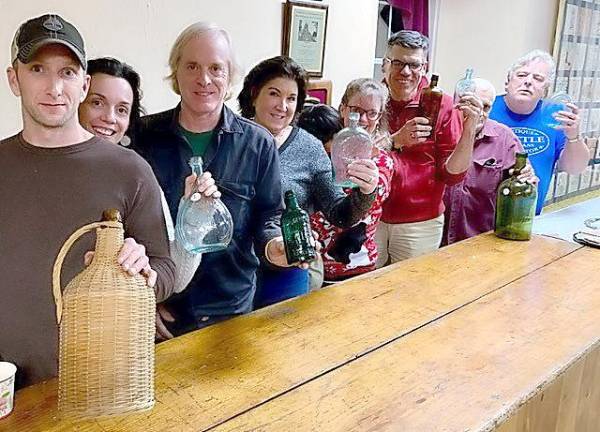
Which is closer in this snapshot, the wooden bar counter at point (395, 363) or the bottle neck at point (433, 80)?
the wooden bar counter at point (395, 363)

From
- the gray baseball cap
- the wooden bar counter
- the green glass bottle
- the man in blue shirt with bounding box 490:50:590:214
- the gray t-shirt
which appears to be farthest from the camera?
the man in blue shirt with bounding box 490:50:590:214

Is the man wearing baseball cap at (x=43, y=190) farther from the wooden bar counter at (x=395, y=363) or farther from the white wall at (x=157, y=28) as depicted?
the white wall at (x=157, y=28)

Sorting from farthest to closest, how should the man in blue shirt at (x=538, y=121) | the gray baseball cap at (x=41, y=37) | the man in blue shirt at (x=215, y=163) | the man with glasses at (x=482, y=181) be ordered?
1. the man in blue shirt at (x=538, y=121)
2. the man with glasses at (x=482, y=181)
3. the man in blue shirt at (x=215, y=163)
4. the gray baseball cap at (x=41, y=37)

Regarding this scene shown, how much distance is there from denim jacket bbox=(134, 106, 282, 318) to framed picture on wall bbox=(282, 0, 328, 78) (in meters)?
1.53

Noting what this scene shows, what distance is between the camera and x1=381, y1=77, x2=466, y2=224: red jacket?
2.31 meters

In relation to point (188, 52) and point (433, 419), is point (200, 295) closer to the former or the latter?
point (188, 52)

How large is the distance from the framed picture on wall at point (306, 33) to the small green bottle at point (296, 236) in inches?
70.0

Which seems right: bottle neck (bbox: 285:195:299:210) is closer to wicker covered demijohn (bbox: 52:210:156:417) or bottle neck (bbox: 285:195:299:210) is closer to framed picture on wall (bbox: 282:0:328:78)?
wicker covered demijohn (bbox: 52:210:156:417)

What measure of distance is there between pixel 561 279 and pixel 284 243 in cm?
87

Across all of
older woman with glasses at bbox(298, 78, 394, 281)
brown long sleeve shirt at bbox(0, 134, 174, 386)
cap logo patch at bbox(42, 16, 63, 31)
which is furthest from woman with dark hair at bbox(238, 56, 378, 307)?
cap logo patch at bbox(42, 16, 63, 31)

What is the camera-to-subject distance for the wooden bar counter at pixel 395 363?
3.54 ft

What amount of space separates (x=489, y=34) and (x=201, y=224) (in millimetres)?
3431

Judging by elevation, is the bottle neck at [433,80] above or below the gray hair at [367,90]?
above

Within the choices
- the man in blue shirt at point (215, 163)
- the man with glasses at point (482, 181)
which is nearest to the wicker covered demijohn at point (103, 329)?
the man in blue shirt at point (215, 163)
